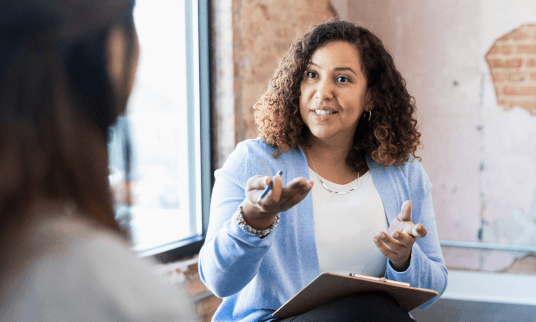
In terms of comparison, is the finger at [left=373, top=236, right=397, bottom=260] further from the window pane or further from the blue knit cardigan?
the window pane

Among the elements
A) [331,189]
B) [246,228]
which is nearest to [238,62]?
[331,189]

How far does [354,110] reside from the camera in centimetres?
163

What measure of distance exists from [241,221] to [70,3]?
809mm

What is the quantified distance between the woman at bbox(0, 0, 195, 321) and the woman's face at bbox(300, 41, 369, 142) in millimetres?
1163

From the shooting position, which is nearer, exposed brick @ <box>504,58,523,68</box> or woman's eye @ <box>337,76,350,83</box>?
woman's eye @ <box>337,76,350,83</box>

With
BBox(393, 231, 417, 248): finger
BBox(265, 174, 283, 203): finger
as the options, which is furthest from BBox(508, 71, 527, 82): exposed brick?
BBox(265, 174, 283, 203): finger

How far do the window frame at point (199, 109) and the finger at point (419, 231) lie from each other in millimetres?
1535

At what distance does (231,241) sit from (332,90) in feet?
2.14

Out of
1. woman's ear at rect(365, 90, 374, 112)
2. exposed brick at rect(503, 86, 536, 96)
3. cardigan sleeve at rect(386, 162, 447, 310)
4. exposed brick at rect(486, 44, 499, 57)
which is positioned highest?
exposed brick at rect(486, 44, 499, 57)

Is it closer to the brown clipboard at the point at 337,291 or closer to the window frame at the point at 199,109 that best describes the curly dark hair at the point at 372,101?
the brown clipboard at the point at 337,291

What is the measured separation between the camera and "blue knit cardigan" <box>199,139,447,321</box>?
52.2 inches

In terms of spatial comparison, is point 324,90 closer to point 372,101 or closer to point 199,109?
point 372,101

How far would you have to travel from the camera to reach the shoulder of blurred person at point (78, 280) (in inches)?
15.6

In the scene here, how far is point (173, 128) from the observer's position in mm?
2557
